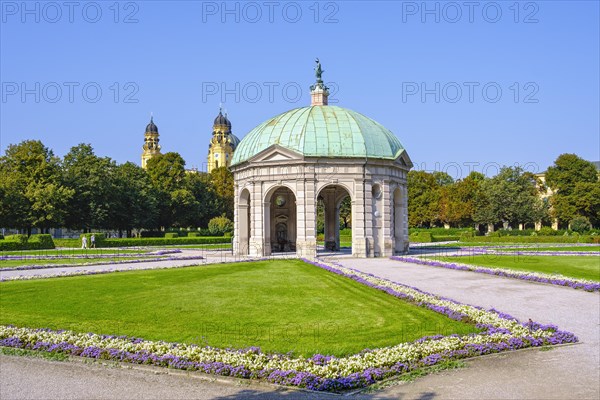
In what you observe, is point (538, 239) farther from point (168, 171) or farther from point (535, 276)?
point (168, 171)

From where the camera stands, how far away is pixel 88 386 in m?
11.5

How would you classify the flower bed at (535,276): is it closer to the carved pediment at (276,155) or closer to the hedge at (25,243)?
the carved pediment at (276,155)

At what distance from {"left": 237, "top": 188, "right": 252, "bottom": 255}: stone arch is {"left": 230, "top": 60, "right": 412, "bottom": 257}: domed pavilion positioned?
9 centimetres

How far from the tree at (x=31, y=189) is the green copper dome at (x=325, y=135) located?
1210 inches

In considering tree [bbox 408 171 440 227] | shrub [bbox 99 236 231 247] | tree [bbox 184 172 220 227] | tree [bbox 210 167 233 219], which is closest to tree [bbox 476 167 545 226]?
tree [bbox 408 171 440 227]

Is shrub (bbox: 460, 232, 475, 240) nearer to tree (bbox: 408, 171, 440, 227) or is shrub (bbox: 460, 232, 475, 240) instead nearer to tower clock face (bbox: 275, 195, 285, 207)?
tree (bbox: 408, 171, 440, 227)

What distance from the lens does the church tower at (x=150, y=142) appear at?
614 feet

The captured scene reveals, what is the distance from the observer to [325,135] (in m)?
46.2

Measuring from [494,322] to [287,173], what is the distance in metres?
30.9

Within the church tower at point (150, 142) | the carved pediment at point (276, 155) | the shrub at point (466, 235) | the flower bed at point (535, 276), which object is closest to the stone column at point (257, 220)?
the carved pediment at point (276, 155)

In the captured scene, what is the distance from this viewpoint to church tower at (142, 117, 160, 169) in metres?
187

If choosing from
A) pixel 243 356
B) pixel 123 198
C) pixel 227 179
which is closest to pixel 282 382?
pixel 243 356

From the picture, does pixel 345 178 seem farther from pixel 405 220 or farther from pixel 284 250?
pixel 284 250

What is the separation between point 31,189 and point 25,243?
12909 millimetres
